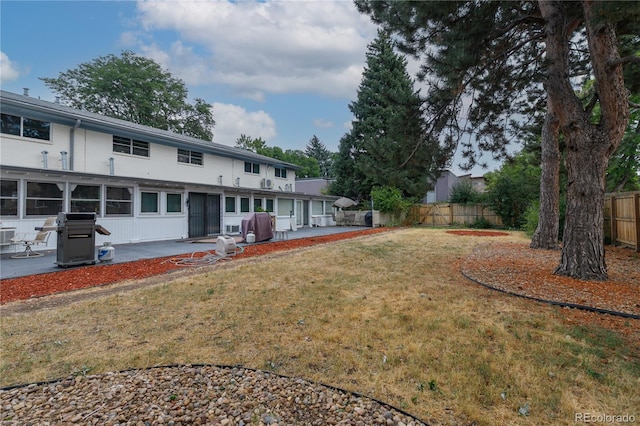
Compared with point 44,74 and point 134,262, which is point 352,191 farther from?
point 44,74

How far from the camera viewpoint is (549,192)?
9500mm

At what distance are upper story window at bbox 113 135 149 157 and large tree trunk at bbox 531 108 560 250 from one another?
51.2ft

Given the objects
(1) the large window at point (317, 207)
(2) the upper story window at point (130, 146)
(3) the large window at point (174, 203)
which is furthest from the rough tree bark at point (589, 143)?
(1) the large window at point (317, 207)

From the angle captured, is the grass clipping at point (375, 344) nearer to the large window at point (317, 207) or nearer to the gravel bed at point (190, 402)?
the gravel bed at point (190, 402)

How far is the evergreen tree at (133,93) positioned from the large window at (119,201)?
53.7 feet

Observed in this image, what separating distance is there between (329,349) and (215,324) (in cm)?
153

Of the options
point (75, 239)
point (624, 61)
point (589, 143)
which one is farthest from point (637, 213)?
point (75, 239)

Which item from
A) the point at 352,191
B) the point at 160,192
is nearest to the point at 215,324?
the point at 160,192

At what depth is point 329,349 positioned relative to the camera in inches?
117

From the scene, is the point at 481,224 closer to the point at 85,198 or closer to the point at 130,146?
the point at 130,146

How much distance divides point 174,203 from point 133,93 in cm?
1696

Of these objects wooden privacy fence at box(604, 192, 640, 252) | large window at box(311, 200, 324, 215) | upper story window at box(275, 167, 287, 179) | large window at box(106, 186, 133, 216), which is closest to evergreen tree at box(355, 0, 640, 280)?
wooden privacy fence at box(604, 192, 640, 252)

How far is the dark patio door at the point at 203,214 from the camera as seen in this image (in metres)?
14.2

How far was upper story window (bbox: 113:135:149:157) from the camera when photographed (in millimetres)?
12758
